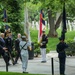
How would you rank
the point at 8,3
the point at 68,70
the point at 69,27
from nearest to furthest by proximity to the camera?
the point at 8,3 → the point at 68,70 → the point at 69,27

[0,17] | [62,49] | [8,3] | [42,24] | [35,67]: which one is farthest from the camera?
[0,17]

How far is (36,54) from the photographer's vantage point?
88.2 ft

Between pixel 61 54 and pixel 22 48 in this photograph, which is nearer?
pixel 61 54

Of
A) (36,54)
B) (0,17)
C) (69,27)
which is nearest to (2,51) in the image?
(36,54)

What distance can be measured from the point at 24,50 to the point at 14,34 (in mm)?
10713

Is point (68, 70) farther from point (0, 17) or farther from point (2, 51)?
point (0, 17)

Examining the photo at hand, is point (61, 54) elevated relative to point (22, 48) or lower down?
lower down

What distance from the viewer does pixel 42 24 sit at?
1055 inches

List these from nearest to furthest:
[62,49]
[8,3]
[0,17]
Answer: [8,3]
[62,49]
[0,17]

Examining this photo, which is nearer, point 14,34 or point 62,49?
point 62,49

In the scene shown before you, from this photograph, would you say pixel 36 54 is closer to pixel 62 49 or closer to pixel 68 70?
pixel 68 70

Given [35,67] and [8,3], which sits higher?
[8,3]

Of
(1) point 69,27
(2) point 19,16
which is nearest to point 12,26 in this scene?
(2) point 19,16

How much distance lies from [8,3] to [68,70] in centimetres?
626
